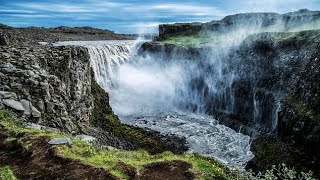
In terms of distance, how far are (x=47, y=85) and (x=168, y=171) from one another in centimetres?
1461

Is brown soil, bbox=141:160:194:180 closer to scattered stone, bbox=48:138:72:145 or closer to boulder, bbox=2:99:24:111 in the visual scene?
scattered stone, bbox=48:138:72:145

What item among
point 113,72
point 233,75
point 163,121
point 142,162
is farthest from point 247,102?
point 142,162

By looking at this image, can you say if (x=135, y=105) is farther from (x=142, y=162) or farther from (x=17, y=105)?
(x=142, y=162)

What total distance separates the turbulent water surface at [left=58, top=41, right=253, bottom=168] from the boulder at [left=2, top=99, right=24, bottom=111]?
59.1ft

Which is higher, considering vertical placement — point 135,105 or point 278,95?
point 278,95

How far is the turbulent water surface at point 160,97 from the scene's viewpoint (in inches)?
1585

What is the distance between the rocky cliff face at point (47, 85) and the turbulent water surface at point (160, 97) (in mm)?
10897

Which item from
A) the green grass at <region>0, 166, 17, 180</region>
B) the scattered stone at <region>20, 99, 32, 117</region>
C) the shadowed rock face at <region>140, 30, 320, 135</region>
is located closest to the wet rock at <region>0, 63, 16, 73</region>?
the scattered stone at <region>20, 99, 32, 117</region>

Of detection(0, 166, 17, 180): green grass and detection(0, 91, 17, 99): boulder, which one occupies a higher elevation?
detection(0, 91, 17, 99): boulder

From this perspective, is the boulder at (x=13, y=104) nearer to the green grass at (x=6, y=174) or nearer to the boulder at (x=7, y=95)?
the boulder at (x=7, y=95)

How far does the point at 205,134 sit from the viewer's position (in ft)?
139

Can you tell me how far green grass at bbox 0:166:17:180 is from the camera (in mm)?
15343

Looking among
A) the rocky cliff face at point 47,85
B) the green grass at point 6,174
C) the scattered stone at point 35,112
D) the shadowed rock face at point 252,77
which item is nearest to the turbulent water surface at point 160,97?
the shadowed rock face at point 252,77

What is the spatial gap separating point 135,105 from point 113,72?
6032 millimetres
